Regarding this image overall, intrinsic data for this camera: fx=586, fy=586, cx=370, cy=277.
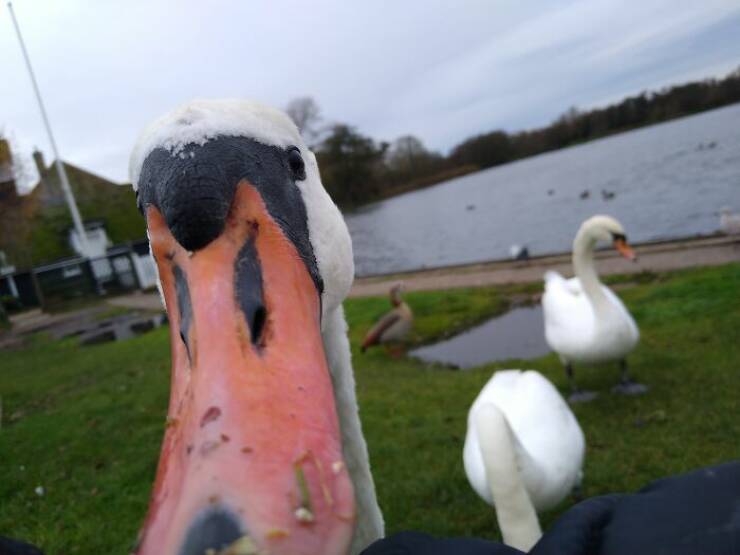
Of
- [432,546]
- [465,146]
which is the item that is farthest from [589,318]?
[465,146]

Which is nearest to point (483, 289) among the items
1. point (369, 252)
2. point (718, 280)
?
point (718, 280)

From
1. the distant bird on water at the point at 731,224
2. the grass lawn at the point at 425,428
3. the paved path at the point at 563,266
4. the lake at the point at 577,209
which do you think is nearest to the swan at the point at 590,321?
the grass lawn at the point at 425,428

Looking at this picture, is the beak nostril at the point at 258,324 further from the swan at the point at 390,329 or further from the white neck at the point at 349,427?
the swan at the point at 390,329

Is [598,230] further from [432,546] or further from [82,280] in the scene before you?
[82,280]

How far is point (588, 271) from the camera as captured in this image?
206 inches

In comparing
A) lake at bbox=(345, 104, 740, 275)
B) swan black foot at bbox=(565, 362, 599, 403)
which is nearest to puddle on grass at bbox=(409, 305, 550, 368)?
swan black foot at bbox=(565, 362, 599, 403)

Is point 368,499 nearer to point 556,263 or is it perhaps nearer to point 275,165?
point 275,165

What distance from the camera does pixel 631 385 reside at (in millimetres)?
5000

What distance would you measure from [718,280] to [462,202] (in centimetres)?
3020

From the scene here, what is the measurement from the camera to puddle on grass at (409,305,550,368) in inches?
274

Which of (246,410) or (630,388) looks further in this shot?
Answer: (630,388)

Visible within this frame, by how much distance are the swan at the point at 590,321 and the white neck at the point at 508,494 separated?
245 cm

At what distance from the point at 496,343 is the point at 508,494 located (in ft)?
15.9

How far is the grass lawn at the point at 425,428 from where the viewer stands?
148 inches
